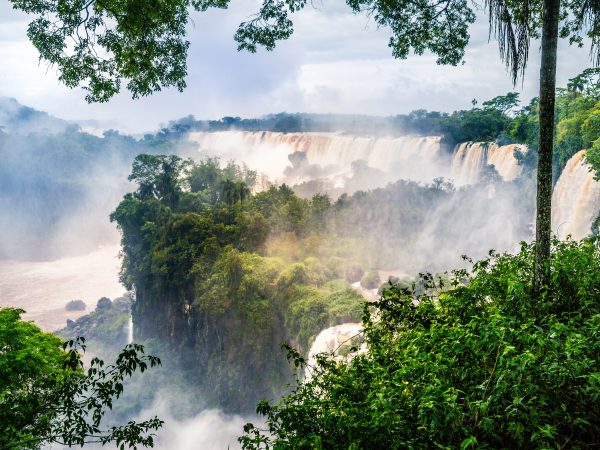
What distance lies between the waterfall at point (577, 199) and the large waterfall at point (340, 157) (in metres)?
21.2

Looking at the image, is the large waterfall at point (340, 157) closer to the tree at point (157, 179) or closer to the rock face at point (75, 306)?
the tree at point (157, 179)

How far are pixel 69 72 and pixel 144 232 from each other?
33016mm

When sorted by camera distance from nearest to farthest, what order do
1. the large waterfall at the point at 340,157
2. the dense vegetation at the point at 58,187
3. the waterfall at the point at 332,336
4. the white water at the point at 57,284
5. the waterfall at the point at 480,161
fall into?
1. the waterfall at the point at 332,336
2. the waterfall at the point at 480,161
3. the large waterfall at the point at 340,157
4. the white water at the point at 57,284
5. the dense vegetation at the point at 58,187

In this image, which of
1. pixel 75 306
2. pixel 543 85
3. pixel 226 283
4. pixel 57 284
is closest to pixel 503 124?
pixel 226 283

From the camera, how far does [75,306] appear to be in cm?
5281

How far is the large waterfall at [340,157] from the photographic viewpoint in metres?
45.2

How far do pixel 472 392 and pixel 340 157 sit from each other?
53.5m

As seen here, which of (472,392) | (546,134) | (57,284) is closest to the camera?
(472,392)

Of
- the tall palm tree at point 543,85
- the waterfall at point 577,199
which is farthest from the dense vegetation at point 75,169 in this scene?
the tall palm tree at point 543,85

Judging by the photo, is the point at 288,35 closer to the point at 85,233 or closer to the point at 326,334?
the point at 326,334

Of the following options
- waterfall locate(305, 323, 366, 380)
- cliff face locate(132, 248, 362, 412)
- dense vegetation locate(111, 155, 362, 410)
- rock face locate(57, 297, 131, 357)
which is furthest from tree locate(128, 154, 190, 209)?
waterfall locate(305, 323, 366, 380)

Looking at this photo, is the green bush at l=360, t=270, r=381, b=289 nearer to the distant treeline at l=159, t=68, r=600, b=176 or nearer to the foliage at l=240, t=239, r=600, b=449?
the distant treeline at l=159, t=68, r=600, b=176

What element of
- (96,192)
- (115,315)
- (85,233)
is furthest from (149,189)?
(96,192)

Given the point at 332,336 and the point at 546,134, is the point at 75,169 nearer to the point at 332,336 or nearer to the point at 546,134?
the point at 332,336
